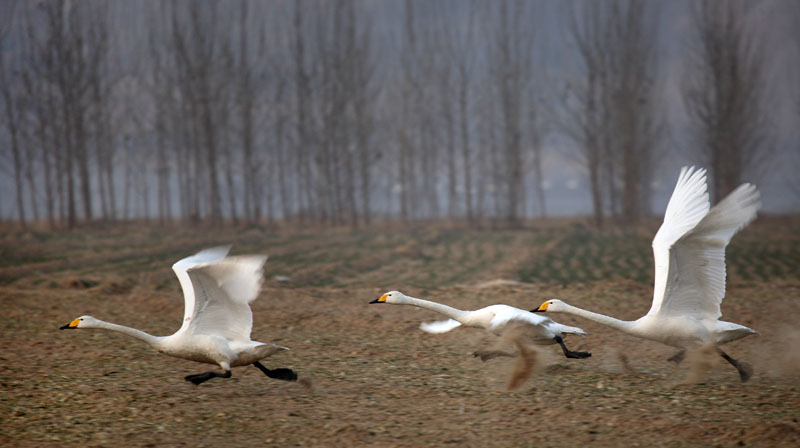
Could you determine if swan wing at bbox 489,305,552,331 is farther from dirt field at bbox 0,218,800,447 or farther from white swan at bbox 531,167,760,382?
white swan at bbox 531,167,760,382

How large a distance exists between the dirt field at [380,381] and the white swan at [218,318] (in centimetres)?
39

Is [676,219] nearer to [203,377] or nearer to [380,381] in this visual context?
[380,381]

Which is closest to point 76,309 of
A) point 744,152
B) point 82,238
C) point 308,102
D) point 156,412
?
point 156,412

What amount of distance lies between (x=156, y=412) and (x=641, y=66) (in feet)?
125

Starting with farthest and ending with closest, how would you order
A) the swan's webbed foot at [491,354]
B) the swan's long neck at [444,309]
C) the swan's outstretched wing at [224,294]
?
the swan's webbed foot at [491,354] < the swan's long neck at [444,309] < the swan's outstretched wing at [224,294]

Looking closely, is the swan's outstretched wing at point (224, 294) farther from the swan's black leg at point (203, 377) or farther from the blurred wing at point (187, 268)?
the swan's black leg at point (203, 377)

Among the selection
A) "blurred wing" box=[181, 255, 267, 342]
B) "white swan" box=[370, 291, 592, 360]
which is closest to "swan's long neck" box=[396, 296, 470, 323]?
"white swan" box=[370, 291, 592, 360]

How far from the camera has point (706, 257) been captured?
645 cm

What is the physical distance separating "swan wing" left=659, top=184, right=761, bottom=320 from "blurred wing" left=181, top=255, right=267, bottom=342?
3951 mm

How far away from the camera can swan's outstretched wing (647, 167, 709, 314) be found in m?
6.58

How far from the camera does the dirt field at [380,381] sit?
17.9 ft

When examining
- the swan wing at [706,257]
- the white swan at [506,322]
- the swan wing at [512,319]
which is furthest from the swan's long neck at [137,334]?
the swan wing at [706,257]

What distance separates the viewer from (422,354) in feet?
27.3

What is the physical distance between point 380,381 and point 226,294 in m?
1.87
